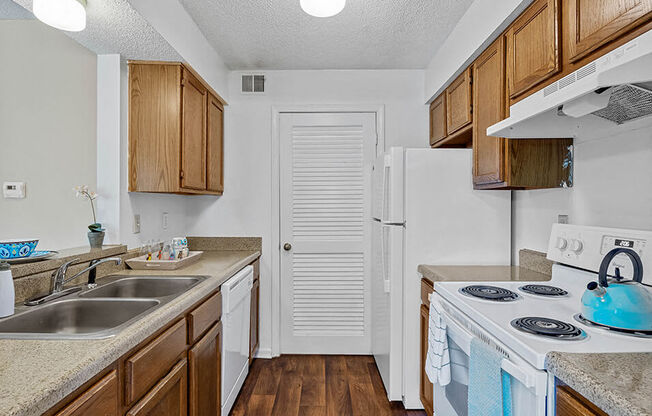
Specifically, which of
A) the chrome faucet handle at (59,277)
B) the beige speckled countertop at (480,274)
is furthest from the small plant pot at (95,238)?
the beige speckled countertop at (480,274)

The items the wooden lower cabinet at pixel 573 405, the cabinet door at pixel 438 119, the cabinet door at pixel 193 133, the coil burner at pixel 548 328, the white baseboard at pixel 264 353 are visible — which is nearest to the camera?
the wooden lower cabinet at pixel 573 405

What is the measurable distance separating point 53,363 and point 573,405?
3.97 ft

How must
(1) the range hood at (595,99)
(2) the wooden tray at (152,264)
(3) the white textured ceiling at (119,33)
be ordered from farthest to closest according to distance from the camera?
(2) the wooden tray at (152,264), (3) the white textured ceiling at (119,33), (1) the range hood at (595,99)

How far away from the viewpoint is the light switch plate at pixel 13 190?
6.27 feet

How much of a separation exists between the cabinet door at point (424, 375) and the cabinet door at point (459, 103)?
1187 millimetres

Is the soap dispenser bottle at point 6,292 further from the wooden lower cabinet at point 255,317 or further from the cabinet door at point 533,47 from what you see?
the cabinet door at point 533,47

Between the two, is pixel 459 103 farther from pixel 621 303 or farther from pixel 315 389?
pixel 315 389

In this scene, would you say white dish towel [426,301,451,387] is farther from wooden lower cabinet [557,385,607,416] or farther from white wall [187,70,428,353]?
white wall [187,70,428,353]

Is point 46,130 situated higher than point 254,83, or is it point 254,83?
point 254,83

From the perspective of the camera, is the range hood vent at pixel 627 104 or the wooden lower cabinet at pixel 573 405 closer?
the wooden lower cabinet at pixel 573 405

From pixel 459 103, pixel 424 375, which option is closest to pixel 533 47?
pixel 459 103

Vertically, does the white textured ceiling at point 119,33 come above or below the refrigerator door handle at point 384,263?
above

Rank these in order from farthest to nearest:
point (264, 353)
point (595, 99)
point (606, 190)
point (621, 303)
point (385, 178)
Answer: point (264, 353), point (385, 178), point (606, 190), point (595, 99), point (621, 303)

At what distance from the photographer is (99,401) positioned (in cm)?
96
